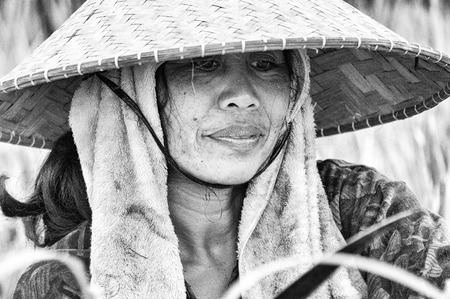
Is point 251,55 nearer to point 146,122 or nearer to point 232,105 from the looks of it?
point 232,105

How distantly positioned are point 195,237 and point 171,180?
0.14 m

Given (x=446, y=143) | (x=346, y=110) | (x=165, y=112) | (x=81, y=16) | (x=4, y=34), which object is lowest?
(x=446, y=143)

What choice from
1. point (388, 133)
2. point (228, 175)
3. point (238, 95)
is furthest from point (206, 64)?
point (388, 133)

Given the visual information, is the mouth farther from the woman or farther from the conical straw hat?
the conical straw hat

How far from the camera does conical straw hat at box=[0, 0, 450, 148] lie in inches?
60.6

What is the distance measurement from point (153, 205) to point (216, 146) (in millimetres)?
178

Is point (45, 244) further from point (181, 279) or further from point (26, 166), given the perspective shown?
point (26, 166)

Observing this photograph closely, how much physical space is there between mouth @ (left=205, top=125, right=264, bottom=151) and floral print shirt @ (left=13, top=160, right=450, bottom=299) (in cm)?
34

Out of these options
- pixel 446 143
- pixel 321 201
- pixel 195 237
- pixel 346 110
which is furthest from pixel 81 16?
pixel 446 143

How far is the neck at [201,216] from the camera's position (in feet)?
6.45

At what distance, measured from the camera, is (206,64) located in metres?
1.84

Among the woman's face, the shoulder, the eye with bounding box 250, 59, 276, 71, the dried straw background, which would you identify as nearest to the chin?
the woman's face

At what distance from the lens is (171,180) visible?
1.97 m

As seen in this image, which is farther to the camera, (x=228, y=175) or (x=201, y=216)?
(x=201, y=216)
